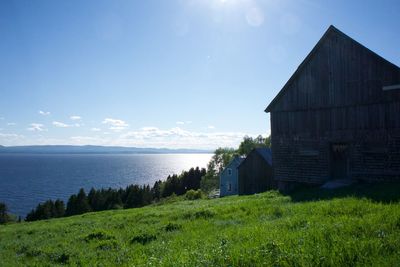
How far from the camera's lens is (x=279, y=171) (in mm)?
24406

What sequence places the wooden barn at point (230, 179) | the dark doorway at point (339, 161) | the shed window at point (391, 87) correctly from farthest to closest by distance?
the wooden barn at point (230, 179) < the dark doorway at point (339, 161) < the shed window at point (391, 87)

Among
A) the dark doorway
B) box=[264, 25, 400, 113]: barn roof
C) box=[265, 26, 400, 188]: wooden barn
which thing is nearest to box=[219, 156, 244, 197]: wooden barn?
box=[265, 26, 400, 188]: wooden barn

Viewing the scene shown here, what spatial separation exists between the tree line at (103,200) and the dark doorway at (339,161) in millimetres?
44895

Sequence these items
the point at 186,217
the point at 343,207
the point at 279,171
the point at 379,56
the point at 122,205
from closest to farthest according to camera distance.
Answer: the point at 343,207 < the point at 186,217 < the point at 379,56 < the point at 279,171 < the point at 122,205

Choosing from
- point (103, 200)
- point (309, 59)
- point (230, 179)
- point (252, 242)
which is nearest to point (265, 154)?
point (230, 179)

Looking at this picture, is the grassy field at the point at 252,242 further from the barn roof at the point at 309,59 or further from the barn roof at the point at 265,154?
the barn roof at the point at 265,154

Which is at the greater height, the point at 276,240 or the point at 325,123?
the point at 325,123

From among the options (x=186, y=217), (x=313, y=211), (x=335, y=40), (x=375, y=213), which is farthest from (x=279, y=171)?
(x=375, y=213)

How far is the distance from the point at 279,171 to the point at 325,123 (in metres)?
4.81

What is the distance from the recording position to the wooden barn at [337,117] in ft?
62.6

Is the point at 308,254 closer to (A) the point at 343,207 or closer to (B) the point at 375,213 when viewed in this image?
(B) the point at 375,213

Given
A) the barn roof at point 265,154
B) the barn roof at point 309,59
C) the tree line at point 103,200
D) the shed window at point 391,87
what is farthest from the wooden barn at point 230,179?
the shed window at point 391,87

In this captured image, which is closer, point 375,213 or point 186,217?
point 375,213

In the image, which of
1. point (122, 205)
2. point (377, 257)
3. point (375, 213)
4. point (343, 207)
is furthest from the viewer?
point (122, 205)
